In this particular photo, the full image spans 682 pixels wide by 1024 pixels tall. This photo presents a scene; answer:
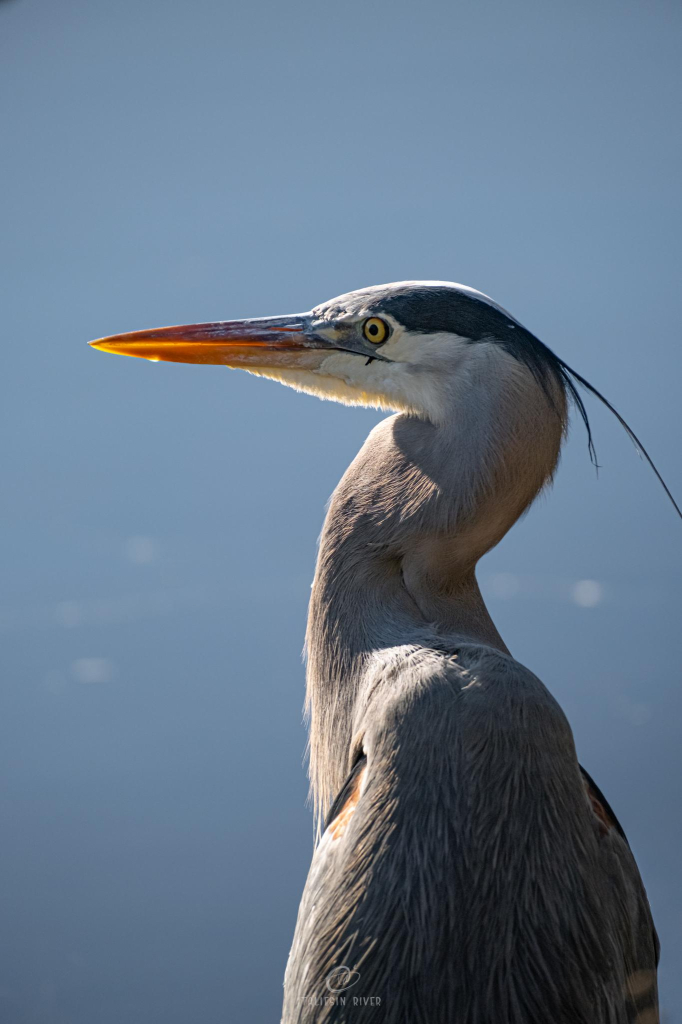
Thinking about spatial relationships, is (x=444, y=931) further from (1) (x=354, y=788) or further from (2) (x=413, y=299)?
(2) (x=413, y=299)

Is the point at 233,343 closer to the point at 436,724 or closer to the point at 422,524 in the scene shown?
the point at 422,524

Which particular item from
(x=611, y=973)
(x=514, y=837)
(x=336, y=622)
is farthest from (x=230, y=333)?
(x=611, y=973)

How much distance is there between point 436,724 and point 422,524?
18 cm

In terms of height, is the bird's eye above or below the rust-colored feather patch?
above

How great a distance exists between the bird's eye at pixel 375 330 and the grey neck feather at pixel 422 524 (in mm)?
79

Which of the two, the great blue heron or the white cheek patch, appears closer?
the great blue heron

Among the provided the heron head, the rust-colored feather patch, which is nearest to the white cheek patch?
the heron head

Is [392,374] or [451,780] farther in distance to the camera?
[392,374]

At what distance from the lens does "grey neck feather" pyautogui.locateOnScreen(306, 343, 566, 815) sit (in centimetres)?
72

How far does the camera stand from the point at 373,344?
753mm

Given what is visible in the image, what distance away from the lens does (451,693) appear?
0.64 m

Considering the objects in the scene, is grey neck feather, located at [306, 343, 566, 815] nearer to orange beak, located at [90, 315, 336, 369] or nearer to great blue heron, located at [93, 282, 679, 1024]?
great blue heron, located at [93, 282, 679, 1024]

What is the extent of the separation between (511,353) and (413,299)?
0.31 ft

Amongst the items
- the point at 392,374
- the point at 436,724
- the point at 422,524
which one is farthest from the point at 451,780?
the point at 392,374
